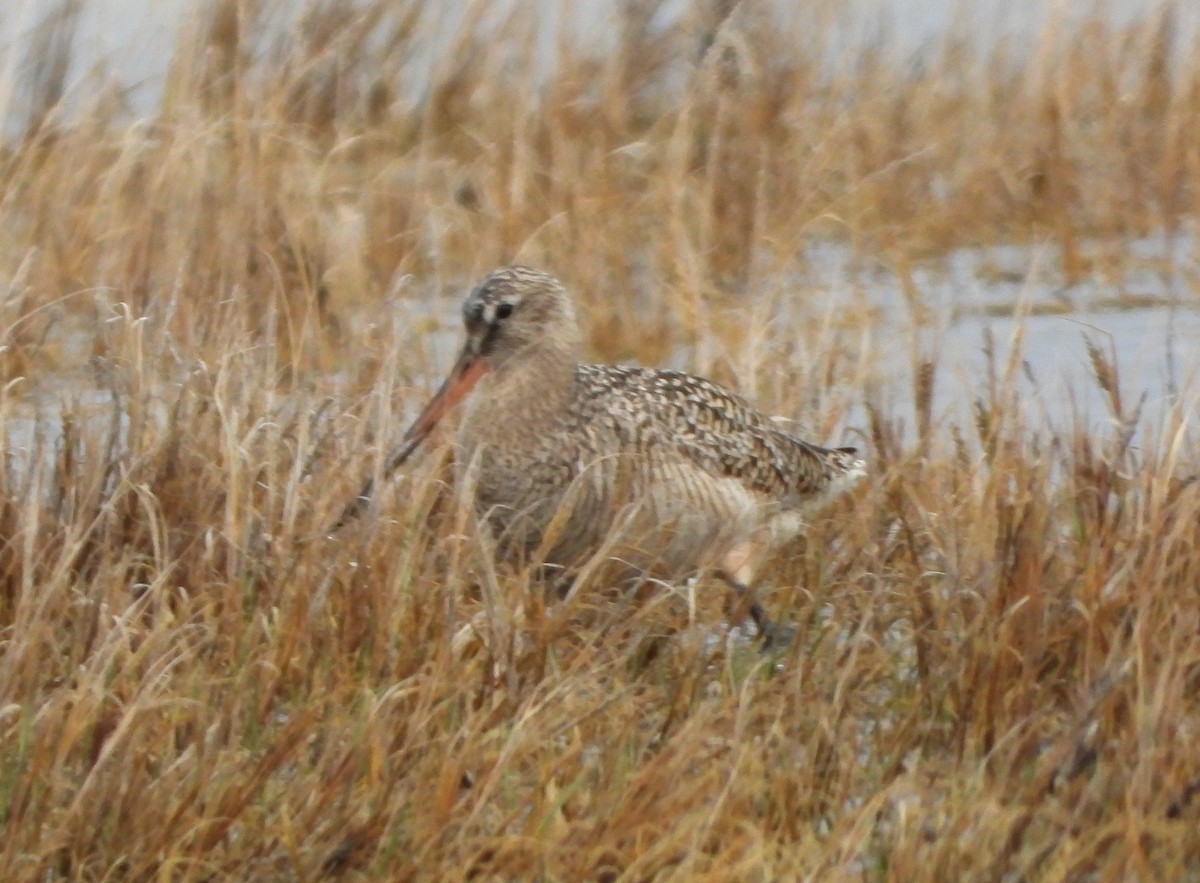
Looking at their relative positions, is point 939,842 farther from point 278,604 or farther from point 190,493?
point 190,493

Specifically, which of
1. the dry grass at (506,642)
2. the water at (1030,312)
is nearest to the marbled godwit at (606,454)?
the dry grass at (506,642)

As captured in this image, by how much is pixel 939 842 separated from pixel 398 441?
249cm

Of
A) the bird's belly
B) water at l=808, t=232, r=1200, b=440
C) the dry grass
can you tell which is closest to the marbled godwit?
the bird's belly

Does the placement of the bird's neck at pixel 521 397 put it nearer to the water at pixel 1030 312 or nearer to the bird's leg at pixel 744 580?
the bird's leg at pixel 744 580

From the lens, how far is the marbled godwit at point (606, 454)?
520 cm

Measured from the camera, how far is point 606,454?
5.33 metres

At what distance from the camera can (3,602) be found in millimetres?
4770

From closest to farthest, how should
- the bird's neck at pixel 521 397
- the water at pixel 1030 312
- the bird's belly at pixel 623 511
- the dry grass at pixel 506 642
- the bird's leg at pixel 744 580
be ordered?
the dry grass at pixel 506 642 < the bird's leg at pixel 744 580 < the bird's belly at pixel 623 511 < the bird's neck at pixel 521 397 < the water at pixel 1030 312

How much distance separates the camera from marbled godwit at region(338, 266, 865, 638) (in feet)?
17.1

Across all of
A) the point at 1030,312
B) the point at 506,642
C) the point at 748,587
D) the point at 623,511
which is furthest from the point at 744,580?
the point at 1030,312

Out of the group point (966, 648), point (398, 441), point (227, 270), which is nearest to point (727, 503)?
point (398, 441)

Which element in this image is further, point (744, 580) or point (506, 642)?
point (744, 580)

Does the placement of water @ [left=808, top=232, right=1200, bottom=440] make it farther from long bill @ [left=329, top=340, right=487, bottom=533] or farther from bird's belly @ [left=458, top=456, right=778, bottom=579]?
long bill @ [left=329, top=340, right=487, bottom=533]

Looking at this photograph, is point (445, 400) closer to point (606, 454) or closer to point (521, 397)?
point (521, 397)
